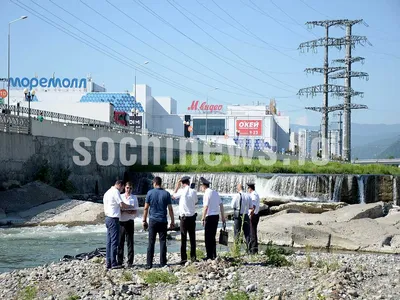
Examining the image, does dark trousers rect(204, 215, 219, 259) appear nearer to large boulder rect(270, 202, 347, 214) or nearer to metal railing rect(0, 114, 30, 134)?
A: large boulder rect(270, 202, 347, 214)

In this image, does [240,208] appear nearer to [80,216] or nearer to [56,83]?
[80,216]

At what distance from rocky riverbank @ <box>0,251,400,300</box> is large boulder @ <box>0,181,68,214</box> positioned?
16.6 meters

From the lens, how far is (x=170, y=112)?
120 meters

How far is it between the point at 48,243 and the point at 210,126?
102966mm

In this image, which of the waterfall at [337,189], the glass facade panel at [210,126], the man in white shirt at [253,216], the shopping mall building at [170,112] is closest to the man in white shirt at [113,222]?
the man in white shirt at [253,216]

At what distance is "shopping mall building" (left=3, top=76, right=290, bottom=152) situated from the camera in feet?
Result: 348

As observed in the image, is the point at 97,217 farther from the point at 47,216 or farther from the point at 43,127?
the point at 43,127

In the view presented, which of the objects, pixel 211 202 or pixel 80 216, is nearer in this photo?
pixel 211 202

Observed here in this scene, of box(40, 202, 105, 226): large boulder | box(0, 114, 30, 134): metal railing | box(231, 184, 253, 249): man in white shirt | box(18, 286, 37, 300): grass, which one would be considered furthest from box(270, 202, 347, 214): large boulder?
box(18, 286, 37, 300): grass

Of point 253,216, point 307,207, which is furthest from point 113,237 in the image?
point 307,207

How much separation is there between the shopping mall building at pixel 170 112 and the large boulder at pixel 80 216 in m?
61.0

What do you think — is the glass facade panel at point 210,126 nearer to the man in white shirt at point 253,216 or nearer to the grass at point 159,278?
the man in white shirt at point 253,216

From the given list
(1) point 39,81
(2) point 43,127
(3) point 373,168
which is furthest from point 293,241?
(1) point 39,81

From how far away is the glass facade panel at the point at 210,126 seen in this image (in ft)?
408
